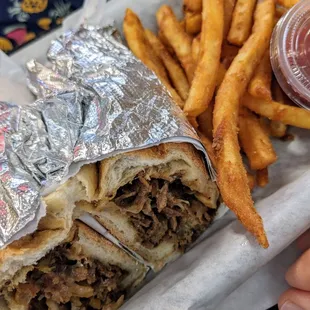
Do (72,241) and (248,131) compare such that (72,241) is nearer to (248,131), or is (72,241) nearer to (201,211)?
(201,211)

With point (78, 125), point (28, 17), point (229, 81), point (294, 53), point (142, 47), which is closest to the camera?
point (78, 125)

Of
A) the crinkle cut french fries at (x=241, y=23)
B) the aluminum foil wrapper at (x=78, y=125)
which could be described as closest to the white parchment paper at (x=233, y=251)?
the aluminum foil wrapper at (x=78, y=125)

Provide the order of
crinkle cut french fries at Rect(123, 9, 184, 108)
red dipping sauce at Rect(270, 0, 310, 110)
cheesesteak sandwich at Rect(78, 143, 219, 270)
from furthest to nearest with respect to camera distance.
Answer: crinkle cut french fries at Rect(123, 9, 184, 108) → red dipping sauce at Rect(270, 0, 310, 110) → cheesesteak sandwich at Rect(78, 143, 219, 270)

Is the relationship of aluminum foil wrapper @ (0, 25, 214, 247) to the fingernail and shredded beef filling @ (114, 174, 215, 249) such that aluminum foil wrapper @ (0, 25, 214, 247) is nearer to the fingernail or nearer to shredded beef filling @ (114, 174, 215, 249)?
shredded beef filling @ (114, 174, 215, 249)

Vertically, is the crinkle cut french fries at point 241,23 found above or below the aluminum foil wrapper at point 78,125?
below

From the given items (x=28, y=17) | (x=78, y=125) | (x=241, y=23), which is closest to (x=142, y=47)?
(x=241, y=23)

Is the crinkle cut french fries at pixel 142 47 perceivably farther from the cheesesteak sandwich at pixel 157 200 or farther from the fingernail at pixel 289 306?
the fingernail at pixel 289 306

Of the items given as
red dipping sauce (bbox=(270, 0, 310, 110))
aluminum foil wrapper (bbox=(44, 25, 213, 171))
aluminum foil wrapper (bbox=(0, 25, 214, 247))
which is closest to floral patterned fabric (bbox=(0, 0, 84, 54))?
aluminum foil wrapper (bbox=(44, 25, 213, 171))

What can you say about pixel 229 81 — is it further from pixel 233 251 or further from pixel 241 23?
pixel 233 251
